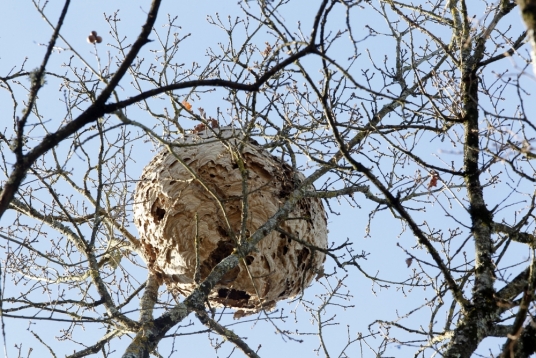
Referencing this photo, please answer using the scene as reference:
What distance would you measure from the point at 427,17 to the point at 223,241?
2.52m

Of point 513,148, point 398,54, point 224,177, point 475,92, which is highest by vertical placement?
point 398,54

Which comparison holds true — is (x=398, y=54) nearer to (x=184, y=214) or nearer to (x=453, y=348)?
(x=184, y=214)

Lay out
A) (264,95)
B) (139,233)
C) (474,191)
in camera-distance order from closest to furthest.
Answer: (474,191), (264,95), (139,233)

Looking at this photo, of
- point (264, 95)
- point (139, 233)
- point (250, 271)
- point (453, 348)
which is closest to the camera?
point (453, 348)

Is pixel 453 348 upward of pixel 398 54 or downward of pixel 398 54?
downward

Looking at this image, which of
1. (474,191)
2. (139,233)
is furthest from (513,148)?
(139,233)

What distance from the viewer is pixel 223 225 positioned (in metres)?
5.09

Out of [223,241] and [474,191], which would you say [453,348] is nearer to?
[474,191]

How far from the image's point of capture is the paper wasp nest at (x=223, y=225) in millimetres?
5098

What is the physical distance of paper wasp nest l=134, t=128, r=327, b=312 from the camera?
5.10 m

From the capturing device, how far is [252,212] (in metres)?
5.18

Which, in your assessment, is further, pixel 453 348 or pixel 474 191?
pixel 474 191

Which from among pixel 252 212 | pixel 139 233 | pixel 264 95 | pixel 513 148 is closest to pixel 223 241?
pixel 252 212

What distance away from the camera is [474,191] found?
4.03 meters
